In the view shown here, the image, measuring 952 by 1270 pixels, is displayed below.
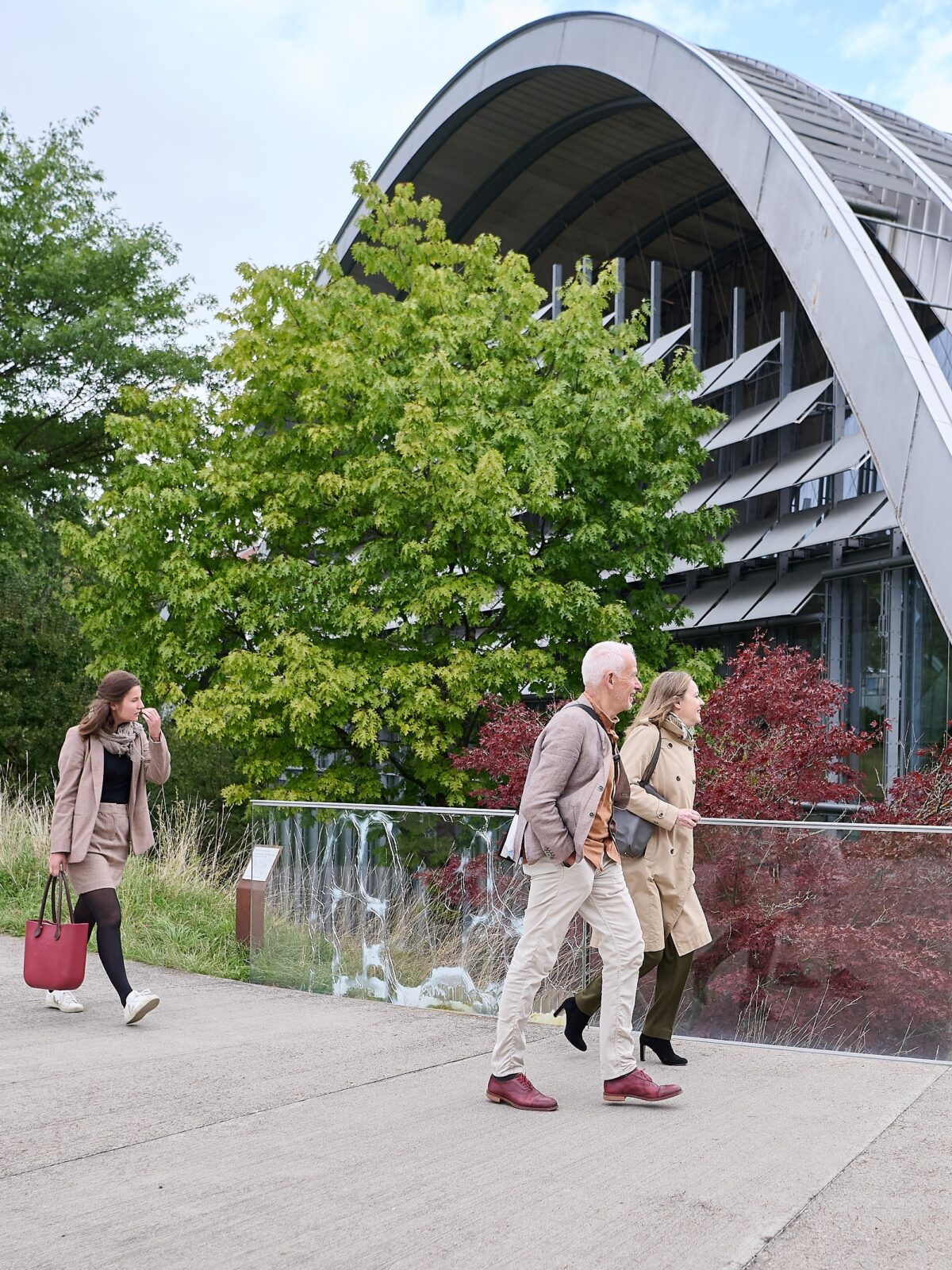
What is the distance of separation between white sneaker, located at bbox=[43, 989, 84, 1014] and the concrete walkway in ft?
1.39

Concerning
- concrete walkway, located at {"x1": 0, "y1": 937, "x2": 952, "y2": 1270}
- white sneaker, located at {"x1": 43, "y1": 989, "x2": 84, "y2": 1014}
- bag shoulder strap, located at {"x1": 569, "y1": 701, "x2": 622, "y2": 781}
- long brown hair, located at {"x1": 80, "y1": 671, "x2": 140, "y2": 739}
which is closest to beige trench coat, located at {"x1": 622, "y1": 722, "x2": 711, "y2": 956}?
bag shoulder strap, located at {"x1": 569, "y1": 701, "x2": 622, "y2": 781}

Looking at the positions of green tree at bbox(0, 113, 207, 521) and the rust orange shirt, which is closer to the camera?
the rust orange shirt

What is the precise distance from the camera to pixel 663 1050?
589 cm

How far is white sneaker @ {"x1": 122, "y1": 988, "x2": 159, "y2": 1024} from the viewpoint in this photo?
256 inches

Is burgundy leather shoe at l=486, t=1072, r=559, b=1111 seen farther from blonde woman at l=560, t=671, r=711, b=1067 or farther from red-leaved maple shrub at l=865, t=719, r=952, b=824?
red-leaved maple shrub at l=865, t=719, r=952, b=824

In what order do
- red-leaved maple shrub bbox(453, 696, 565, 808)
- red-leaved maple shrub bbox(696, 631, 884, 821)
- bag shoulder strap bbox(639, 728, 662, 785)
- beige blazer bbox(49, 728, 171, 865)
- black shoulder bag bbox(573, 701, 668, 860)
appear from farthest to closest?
red-leaved maple shrub bbox(453, 696, 565, 808) < red-leaved maple shrub bbox(696, 631, 884, 821) < beige blazer bbox(49, 728, 171, 865) < bag shoulder strap bbox(639, 728, 662, 785) < black shoulder bag bbox(573, 701, 668, 860)

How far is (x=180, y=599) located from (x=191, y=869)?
10.6 feet

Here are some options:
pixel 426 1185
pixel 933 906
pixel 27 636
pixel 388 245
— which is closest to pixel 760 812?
pixel 933 906

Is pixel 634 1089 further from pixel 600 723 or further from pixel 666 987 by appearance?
pixel 600 723

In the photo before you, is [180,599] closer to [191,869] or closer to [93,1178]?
[191,869]

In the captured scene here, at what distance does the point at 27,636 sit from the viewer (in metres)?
20.0

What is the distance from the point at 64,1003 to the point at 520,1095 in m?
3.15

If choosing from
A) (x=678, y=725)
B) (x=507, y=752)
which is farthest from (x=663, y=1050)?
(x=507, y=752)

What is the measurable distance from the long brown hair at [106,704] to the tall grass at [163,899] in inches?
97.9
